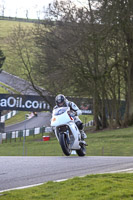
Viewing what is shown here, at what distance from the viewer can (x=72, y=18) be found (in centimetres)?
3994

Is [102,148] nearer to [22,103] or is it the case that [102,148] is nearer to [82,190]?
[82,190]

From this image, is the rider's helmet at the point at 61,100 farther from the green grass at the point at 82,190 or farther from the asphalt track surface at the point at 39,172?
the green grass at the point at 82,190

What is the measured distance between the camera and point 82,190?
6.59 meters

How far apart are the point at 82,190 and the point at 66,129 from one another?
24.0ft

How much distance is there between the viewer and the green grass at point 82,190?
6.06 metres

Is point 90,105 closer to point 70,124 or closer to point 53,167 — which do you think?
point 70,124

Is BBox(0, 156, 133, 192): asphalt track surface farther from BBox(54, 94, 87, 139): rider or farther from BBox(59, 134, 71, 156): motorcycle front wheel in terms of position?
BBox(54, 94, 87, 139): rider

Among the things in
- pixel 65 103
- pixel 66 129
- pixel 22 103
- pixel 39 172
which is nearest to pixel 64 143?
pixel 66 129

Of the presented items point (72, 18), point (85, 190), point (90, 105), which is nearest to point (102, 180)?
point (85, 190)

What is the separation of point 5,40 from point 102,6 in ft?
50.5

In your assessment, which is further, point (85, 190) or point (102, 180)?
point (102, 180)

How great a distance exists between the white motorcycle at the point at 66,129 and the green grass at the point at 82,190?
5.95 m

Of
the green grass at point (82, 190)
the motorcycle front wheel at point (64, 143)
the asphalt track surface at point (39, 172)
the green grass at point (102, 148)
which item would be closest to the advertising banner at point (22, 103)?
the green grass at point (102, 148)

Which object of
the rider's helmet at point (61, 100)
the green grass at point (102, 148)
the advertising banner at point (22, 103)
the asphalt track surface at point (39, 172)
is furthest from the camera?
the advertising banner at point (22, 103)
